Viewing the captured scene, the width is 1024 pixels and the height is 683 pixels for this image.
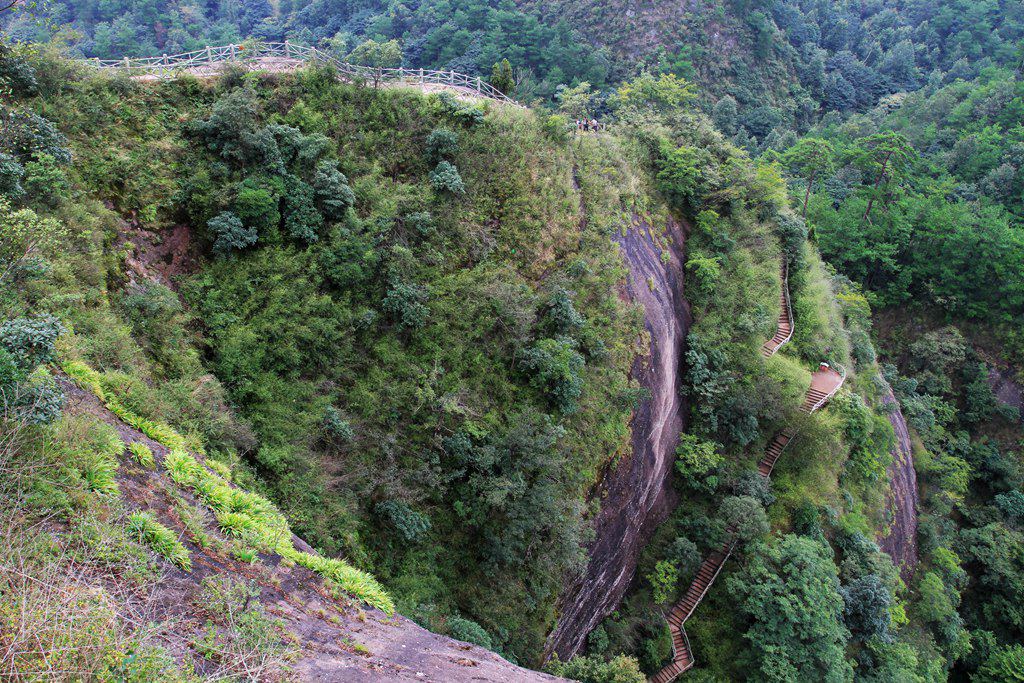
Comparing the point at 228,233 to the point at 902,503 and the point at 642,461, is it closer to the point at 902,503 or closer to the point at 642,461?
the point at 642,461

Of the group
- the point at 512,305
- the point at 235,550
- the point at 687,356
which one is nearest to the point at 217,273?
the point at 512,305

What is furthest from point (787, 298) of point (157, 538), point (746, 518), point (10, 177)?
point (10, 177)

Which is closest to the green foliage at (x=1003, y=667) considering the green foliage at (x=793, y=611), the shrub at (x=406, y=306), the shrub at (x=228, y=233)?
the green foliage at (x=793, y=611)

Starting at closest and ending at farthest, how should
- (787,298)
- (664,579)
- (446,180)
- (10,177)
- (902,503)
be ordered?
1. (10,177)
2. (446,180)
3. (664,579)
4. (787,298)
5. (902,503)

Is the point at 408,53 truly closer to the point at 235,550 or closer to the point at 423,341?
the point at 423,341

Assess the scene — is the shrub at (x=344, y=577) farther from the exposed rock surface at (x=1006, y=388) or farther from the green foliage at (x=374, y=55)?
the exposed rock surface at (x=1006, y=388)
